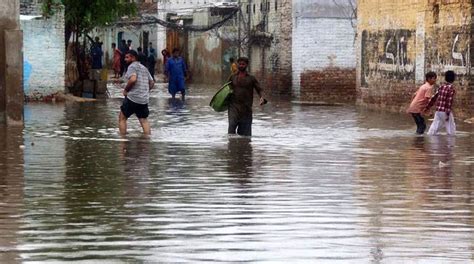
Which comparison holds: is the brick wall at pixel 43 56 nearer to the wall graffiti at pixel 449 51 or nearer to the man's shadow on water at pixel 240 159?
the wall graffiti at pixel 449 51

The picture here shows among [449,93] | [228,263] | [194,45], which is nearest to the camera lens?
[228,263]

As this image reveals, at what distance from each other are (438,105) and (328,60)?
16011 millimetres

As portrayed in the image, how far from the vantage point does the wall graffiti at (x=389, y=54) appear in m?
29.6

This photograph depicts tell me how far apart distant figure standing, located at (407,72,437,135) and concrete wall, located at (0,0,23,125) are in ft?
21.0

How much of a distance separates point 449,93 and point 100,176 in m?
8.65

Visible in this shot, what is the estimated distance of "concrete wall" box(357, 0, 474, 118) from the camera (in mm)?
25844

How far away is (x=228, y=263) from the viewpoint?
310 inches

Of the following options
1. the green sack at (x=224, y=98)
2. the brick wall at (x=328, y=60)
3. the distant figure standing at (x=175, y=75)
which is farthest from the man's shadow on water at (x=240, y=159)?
the brick wall at (x=328, y=60)

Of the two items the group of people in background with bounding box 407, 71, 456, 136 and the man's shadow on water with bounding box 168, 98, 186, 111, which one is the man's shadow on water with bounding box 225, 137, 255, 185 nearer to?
the group of people in background with bounding box 407, 71, 456, 136

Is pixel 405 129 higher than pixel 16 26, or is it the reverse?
pixel 16 26

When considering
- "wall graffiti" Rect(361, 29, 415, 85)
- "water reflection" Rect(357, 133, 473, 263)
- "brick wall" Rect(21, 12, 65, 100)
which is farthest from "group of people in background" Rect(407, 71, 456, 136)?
"brick wall" Rect(21, 12, 65, 100)

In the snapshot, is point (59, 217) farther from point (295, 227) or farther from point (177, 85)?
point (177, 85)

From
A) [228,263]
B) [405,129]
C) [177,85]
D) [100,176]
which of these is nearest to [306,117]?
[405,129]

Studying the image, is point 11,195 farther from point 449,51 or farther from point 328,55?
point 328,55
